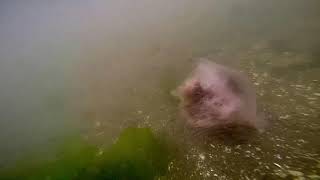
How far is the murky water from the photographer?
5.17 meters

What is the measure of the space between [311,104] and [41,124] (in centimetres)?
603

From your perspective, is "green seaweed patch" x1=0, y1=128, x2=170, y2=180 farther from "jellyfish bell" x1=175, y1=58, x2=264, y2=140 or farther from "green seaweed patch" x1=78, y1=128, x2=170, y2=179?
"jellyfish bell" x1=175, y1=58, x2=264, y2=140

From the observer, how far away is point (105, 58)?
10219mm

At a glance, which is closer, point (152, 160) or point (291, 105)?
point (152, 160)

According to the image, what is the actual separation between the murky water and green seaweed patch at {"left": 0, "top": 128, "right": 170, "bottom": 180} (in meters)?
0.28

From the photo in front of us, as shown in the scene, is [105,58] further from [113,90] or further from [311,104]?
[311,104]

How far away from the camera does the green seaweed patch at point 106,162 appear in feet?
17.2

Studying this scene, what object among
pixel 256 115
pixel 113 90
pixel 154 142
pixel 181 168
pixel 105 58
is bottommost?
pixel 181 168

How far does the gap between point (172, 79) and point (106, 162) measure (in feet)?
9.88

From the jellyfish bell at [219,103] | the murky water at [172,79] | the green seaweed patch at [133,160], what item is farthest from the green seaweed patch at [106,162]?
the jellyfish bell at [219,103]

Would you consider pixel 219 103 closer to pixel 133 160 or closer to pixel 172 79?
pixel 133 160

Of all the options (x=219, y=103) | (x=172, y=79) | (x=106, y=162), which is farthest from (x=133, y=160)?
(x=172, y=79)

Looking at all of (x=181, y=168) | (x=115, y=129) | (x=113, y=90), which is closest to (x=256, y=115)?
(x=181, y=168)

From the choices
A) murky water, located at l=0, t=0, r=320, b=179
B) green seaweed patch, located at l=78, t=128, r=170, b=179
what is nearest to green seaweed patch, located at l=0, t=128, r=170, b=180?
green seaweed patch, located at l=78, t=128, r=170, b=179
